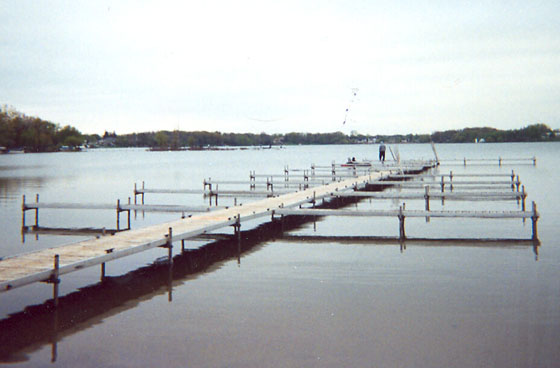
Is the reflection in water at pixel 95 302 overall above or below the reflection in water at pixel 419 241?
below

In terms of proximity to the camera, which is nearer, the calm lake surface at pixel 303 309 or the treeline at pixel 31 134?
the calm lake surface at pixel 303 309

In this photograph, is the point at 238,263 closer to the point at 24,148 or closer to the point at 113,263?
the point at 113,263

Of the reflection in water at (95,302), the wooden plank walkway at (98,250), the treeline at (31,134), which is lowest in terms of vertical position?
the reflection in water at (95,302)

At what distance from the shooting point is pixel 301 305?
9.71 meters

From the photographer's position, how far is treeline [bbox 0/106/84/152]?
138m

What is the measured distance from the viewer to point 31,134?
14650cm

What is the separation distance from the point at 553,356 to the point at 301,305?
13.0 feet

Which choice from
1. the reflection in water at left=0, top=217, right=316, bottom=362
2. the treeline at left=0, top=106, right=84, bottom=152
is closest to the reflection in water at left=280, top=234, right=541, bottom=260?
the reflection in water at left=0, top=217, right=316, bottom=362

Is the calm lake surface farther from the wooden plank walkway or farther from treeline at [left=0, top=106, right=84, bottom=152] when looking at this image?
treeline at [left=0, top=106, right=84, bottom=152]

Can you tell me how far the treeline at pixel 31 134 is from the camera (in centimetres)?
13825

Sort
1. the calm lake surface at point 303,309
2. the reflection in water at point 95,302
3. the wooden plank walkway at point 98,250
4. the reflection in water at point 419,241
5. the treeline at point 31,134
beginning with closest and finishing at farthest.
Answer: the calm lake surface at point 303,309 → the reflection in water at point 95,302 → the wooden plank walkway at point 98,250 → the reflection in water at point 419,241 → the treeline at point 31,134

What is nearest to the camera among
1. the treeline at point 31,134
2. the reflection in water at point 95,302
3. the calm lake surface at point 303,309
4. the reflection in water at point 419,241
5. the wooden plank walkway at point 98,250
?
the calm lake surface at point 303,309

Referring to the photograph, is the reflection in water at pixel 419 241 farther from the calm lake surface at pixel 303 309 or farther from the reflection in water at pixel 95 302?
the reflection in water at pixel 95 302

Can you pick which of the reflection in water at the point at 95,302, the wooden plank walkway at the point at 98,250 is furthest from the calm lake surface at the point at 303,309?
the wooden plank walkway at the point at 98,250
